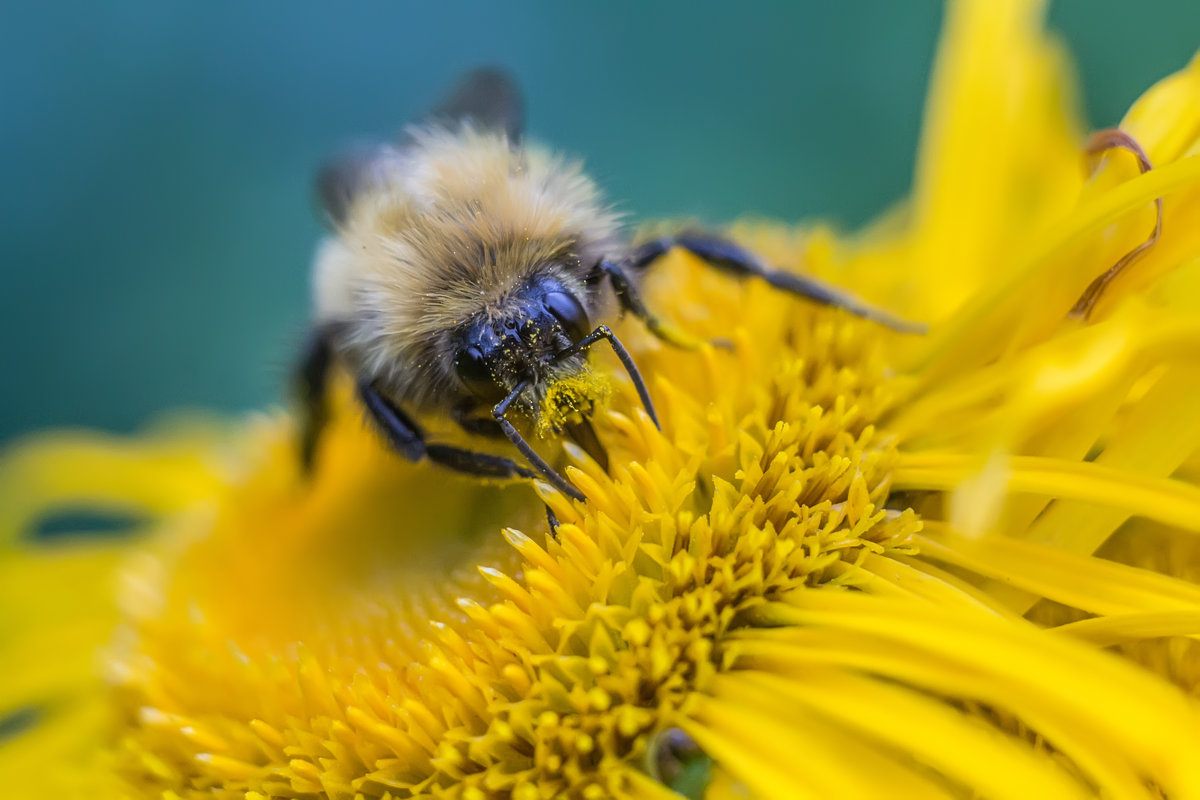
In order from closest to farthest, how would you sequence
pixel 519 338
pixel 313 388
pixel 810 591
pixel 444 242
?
pixel 810 591 < pixel 519 338 < pixel 444 242 < pixel 313 388

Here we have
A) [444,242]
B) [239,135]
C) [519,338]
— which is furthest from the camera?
[239,135]

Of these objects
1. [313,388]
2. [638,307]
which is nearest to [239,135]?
[313,388]

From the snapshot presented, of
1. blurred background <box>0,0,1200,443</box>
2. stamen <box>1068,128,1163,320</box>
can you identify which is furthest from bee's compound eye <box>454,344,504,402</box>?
blurred background <box>0,0,1200,443</box>

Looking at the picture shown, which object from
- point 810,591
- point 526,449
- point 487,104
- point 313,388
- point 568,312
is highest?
point 487,104

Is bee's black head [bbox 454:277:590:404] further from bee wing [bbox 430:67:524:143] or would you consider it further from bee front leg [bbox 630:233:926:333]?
bee wing [bbox 430:67:524:143]

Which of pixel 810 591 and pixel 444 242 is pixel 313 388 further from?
pixel 810 591

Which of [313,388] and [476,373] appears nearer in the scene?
[476,373]

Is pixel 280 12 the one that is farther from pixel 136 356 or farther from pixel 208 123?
pixel 136 356

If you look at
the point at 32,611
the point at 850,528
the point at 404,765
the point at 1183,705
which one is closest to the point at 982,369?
the point at 850,528

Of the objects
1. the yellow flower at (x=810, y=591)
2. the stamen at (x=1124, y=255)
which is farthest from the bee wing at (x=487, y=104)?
the stamen at (x=1124, y=255)
